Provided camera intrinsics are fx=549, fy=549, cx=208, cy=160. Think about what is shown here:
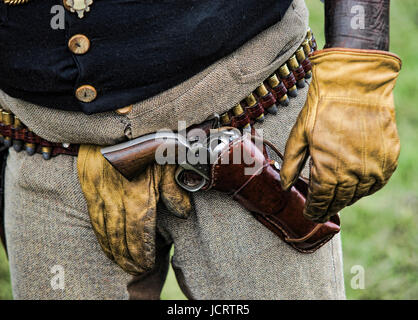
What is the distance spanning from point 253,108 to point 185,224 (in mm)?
374

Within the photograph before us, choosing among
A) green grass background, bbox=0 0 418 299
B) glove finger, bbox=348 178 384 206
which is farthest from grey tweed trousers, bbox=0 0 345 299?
green grass background, bbox=0 0 418 299

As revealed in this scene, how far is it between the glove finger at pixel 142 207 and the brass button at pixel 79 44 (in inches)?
14.0

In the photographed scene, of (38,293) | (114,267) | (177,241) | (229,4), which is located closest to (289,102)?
(229,4)

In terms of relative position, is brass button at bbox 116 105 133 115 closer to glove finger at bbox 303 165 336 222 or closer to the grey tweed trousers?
the grey tweed trousers

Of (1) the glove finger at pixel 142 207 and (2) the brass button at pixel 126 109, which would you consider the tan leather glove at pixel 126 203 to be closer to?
(1) the glove finger at pixel 142 207

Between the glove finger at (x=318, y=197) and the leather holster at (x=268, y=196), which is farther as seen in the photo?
the leather holster at (x=268, y=196)

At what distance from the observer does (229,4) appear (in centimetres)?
134

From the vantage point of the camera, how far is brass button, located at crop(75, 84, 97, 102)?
136 cm

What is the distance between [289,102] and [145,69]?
0.45 metres

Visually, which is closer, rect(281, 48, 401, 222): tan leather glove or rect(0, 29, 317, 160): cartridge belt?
rect(281, 48, 401, 222): tan leather glove

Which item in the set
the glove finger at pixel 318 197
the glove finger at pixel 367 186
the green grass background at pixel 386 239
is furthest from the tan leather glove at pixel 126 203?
the green grass background at pixel 386 239

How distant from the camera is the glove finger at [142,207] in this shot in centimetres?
147

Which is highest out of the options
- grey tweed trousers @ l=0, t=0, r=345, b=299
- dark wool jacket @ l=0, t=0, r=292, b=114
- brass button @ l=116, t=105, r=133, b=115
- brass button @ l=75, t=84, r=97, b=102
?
dark wool jacket @ l=0, t=0, r=292, b=114

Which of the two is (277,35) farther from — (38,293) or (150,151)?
(38,293)
